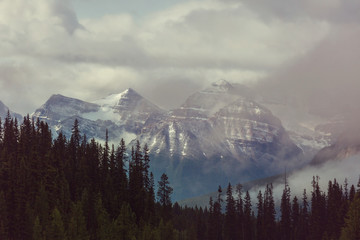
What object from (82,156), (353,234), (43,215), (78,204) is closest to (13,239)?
(43,215)

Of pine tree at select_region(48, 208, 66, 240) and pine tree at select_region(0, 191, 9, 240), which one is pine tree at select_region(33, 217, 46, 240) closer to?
pine tree at select_region(48, 208, 66, 240)

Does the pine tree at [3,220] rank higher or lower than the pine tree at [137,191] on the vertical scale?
lower

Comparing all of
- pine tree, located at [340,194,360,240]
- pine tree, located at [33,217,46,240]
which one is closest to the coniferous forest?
pine tree, located at [340,194,360,240]

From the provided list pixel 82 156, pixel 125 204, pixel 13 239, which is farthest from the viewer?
pixel 82 156

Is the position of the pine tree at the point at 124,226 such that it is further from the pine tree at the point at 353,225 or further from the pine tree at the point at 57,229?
the pine tree at the point at 353,225

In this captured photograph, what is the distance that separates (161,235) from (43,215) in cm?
3635

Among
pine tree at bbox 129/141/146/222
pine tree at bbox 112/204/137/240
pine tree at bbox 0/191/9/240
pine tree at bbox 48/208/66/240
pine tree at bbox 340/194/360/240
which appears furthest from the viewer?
pine tree at bbox 340/194/360/240

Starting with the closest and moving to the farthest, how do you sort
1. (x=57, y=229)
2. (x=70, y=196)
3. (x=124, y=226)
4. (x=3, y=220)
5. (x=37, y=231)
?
(x=37, y=231) → (x=57, y=229) → (x=3, y=220) → (x=124, y=226) → (x=70, y=196)

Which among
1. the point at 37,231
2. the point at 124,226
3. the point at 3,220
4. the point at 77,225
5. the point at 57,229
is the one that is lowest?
the point at 37,231

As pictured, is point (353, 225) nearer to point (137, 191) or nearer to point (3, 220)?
point (137, 191)

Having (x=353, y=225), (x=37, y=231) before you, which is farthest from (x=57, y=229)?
(x=353, y=225)

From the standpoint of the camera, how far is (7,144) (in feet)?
575

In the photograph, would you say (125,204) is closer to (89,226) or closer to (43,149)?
(89,226)

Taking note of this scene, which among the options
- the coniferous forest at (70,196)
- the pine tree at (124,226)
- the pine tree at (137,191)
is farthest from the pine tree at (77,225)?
the pine tree at (137,191)
